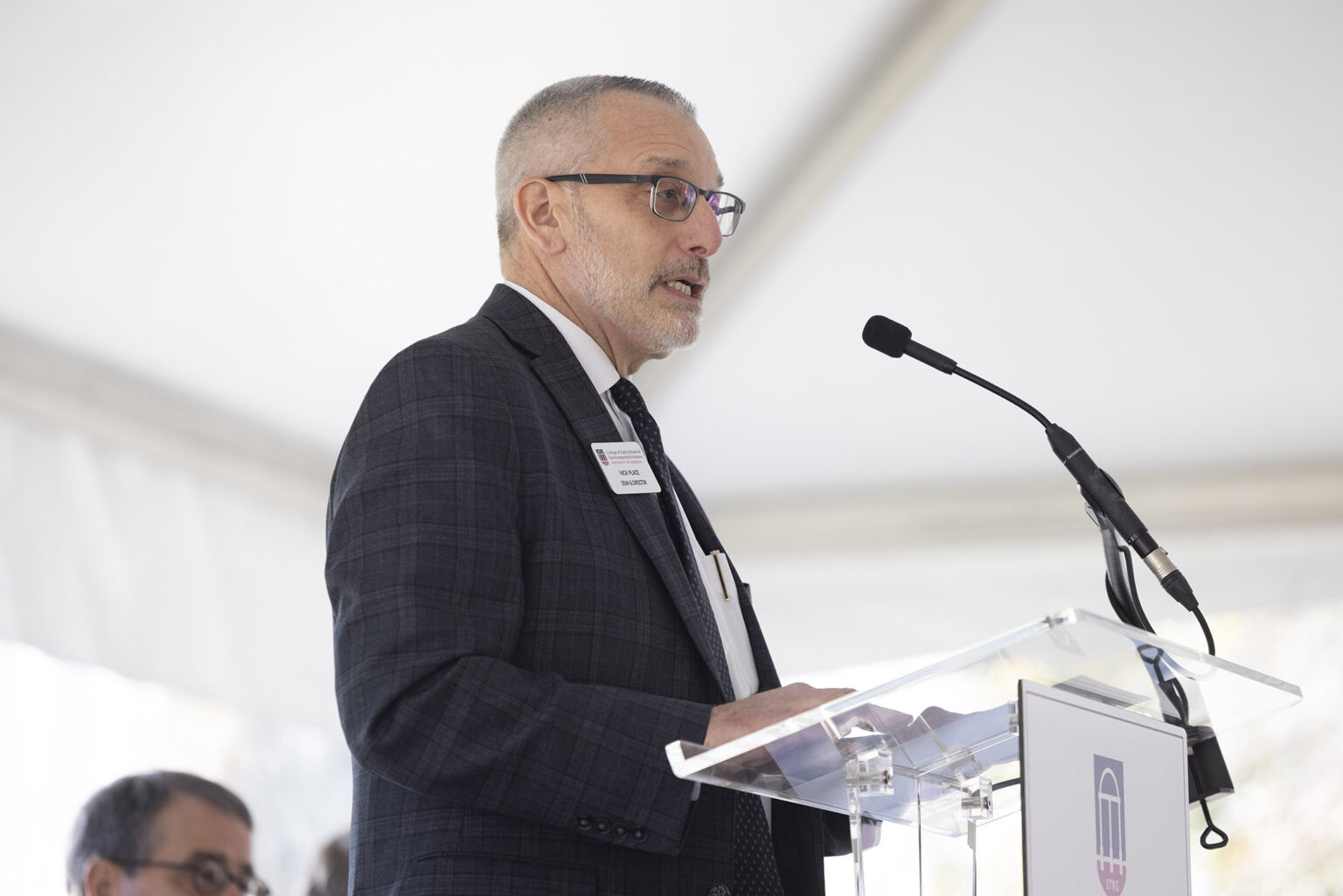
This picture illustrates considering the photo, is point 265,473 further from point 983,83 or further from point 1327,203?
point 1327,203

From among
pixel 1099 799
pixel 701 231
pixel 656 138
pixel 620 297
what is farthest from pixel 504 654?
pixel 656 138

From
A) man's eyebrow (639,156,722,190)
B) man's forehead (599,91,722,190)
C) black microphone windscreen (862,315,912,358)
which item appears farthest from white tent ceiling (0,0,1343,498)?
black microphone windscreen (862,315,912,358)

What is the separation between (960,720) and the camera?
1137mm

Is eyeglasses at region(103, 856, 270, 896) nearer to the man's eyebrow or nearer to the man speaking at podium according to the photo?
the man speaking at podium

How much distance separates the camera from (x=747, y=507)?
13.8ft

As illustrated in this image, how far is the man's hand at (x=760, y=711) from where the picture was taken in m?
1.15

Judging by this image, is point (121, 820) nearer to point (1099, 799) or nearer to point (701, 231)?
point (701, 231)

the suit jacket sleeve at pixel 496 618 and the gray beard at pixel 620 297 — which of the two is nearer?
the suit jacket sleeve at pixel 496 618

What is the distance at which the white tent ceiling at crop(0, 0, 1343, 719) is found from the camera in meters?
2.88

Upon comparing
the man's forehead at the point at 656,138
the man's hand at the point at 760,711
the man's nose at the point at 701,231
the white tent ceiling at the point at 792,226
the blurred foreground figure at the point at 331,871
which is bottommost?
the blurred foreground figure at the point at 331,871

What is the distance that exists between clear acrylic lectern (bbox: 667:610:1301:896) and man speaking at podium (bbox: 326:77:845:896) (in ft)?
0.23

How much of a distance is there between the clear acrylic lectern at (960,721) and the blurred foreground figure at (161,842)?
83.7 inches

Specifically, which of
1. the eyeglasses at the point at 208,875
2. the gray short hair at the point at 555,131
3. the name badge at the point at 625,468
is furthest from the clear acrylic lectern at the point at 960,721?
the eyeglasses at the point at 208,875

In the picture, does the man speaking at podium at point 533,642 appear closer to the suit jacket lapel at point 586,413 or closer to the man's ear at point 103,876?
the suit jacket lapel at point 586,413
